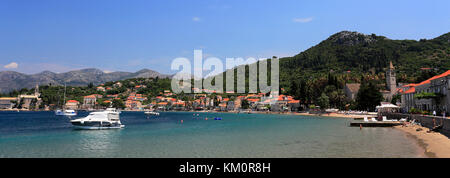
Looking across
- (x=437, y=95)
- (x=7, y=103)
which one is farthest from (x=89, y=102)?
(x=437, y=95)

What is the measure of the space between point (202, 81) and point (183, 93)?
19.3 meters

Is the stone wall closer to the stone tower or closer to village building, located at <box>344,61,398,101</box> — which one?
village building, located at <box>344,61,398,101</box>

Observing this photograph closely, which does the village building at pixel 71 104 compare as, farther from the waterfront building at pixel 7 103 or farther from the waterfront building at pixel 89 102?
the waterfront building at pixel 7 103

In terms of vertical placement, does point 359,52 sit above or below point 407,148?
above

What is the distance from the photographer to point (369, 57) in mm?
145875

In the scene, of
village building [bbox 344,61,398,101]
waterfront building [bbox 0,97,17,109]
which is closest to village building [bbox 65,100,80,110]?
waterfront building [bbox 0,97,17,109]

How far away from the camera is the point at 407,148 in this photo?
18.3 metres

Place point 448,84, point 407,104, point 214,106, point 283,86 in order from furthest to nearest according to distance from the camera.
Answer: point 214,106 → point 283,86 → point 407,104 → point 448,84

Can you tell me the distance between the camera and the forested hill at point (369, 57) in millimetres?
129500

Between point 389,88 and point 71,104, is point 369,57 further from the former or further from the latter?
point 71,104

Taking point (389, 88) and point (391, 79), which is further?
point (389, 88)

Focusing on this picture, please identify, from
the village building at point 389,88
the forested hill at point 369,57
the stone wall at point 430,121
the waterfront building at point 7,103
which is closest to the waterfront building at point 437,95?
the stone wall at point 430,121
